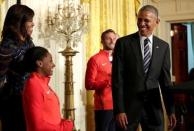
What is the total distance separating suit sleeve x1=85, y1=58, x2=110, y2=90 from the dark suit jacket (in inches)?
50.8

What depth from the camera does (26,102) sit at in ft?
7.08

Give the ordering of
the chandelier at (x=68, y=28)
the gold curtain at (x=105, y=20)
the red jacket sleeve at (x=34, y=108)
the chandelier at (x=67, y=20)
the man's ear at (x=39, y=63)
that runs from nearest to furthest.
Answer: the red jacket sleeve at (x=34, y=108)
the man's ear at (x=39, y=63)
the chandelier at (x=68, y=28)
the chandelier at (x=67, y=20)
the gold curtain at (x=105, y=20)

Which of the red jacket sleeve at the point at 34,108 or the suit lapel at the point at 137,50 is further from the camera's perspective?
the suit lapel at the point at 137,50

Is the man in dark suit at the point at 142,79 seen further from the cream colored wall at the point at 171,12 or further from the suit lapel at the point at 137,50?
the cream colored wall at the point at 171,12

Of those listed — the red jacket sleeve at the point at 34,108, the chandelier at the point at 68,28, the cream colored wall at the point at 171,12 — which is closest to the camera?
the red jacket sleeve at the point at 34,108

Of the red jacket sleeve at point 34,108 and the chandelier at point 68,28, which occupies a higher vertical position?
the chandelier at point 68,28

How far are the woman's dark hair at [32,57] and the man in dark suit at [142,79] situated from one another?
54cm

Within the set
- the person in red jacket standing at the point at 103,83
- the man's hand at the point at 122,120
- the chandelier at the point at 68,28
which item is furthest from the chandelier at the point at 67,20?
the man's hand at the point at 122,120

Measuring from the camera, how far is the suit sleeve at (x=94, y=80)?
12.7 ft

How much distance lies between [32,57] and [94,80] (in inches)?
65.3

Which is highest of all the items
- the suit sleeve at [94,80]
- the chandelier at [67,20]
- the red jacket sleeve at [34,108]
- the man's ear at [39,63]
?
the chandelier at [67,20]

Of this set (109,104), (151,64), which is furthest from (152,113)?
(109,104)

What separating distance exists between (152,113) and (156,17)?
2.15 ft

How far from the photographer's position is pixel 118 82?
2.53 m
